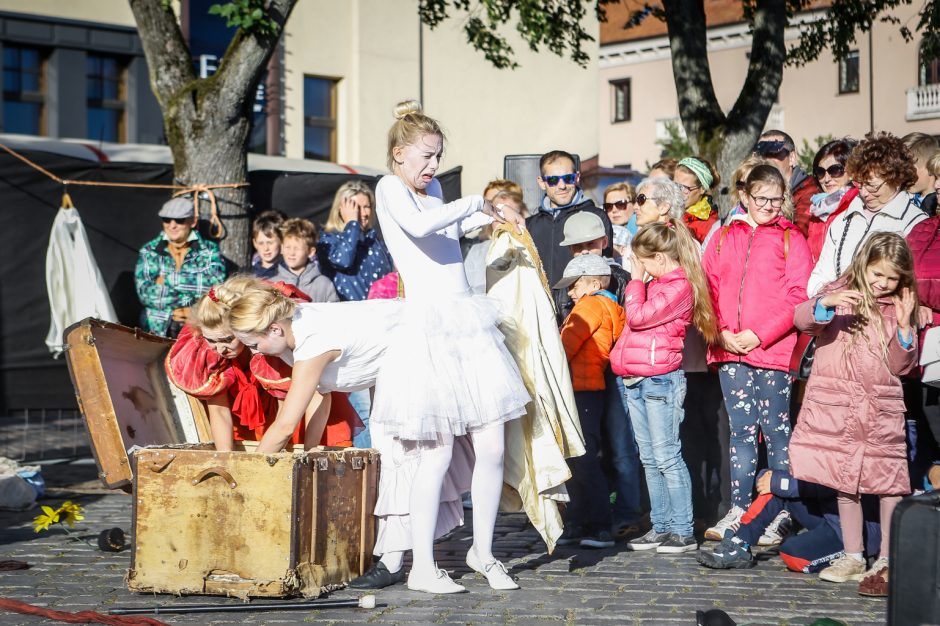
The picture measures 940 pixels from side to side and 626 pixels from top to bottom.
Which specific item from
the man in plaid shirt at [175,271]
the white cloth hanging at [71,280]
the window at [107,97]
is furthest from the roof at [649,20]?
the man in plaid shirt at [175,271]

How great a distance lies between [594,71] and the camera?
2895cm

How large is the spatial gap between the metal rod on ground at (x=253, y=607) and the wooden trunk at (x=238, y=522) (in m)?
0.15

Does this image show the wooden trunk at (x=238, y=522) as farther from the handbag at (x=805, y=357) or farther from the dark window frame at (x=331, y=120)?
the dark window frame at (x=331, y=120)

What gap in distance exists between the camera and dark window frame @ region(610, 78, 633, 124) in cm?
5262

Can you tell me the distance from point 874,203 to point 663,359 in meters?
1.36

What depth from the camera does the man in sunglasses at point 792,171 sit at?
7.45 m

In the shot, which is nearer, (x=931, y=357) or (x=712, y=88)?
(x=931, y=357)

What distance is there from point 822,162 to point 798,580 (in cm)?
277

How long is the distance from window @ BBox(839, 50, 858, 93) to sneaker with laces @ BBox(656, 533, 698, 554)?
42852mm

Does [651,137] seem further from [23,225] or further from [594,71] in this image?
[23,225]

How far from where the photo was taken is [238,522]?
5297 millimetres

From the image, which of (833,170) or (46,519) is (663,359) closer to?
(833,170)

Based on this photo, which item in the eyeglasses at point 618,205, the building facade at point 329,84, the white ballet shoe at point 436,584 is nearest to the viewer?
the white ballet shoe at point 436,584

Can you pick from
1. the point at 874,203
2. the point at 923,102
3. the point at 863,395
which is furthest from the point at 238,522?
the point at 923,102
